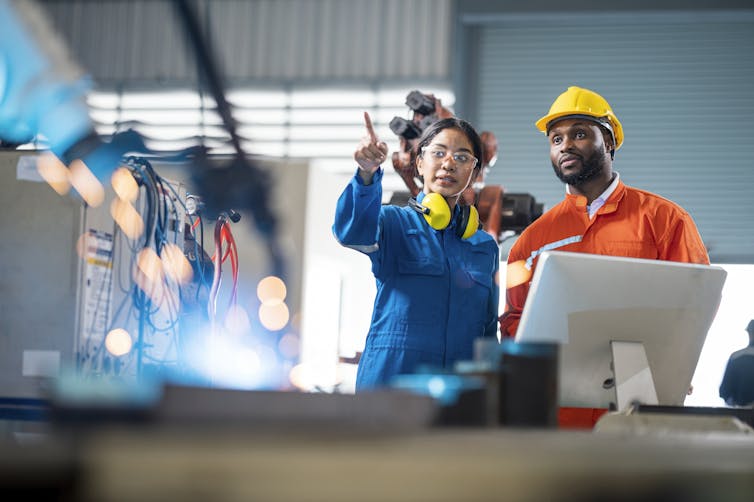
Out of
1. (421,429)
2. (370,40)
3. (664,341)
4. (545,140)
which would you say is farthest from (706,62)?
(421,429)

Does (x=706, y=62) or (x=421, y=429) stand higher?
(x=706, y=62)

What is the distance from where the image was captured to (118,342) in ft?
8.60

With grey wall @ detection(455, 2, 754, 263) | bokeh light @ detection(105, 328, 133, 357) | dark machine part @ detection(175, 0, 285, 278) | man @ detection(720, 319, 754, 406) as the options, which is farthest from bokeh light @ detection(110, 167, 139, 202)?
grey wall @ detection(455, 2, 754, 263)

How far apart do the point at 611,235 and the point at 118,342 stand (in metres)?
1.45

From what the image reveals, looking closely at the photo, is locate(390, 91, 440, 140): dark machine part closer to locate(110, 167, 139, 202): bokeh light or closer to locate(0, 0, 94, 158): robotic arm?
locate(110, 167, 139, 202): bokeh light

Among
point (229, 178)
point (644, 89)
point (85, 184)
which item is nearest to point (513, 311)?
point (85, 184)

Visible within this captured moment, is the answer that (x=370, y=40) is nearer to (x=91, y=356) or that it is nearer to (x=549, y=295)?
(x=91, y=356)

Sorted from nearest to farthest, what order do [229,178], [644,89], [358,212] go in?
[358,212] < [229,178] < [644,89]

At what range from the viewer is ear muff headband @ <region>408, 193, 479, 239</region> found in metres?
2.27

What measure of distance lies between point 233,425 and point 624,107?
5483 millimetres

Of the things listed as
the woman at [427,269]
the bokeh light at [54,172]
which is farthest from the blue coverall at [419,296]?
the bokeh light at [54,172]

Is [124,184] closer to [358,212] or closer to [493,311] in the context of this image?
[358,212]

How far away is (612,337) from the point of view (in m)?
1.72

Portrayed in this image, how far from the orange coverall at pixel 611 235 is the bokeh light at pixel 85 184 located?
3.90 ft
